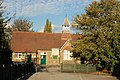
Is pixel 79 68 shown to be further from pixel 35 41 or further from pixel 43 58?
pixel 35 41

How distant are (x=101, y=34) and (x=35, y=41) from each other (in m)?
28.4

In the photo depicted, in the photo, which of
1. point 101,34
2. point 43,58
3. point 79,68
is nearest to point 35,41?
point 43,58

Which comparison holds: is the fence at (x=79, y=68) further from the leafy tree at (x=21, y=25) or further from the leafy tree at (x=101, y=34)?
the leafy tree at (x=21, y=25)

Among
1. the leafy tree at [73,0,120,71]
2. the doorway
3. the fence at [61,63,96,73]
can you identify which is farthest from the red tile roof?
the leafy tree at [73,0,120,71]

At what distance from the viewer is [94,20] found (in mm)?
37719

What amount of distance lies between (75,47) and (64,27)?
28.2 metres

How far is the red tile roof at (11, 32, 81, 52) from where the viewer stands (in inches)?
2361

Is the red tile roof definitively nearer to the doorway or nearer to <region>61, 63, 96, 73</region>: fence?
the doorway

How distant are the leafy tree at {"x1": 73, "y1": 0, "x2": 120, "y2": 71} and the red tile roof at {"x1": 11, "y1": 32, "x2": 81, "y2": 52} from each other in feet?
68.2

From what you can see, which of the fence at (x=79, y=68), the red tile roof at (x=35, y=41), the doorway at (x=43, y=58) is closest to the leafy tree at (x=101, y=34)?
the fence at (x=79, y=68)

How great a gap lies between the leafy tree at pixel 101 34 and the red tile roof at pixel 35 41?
2078 centimetres

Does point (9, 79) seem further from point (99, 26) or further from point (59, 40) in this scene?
point (59, 40)

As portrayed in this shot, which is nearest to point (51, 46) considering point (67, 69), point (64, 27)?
point (64, 27)

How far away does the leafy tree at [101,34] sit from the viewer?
3470 cm
